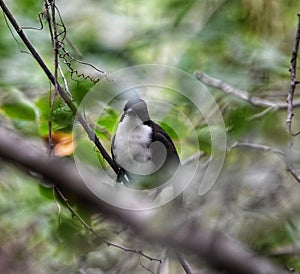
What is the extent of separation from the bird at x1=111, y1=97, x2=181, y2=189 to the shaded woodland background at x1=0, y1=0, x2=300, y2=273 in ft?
0.12

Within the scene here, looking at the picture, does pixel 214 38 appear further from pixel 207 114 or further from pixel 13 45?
pixel 13 45

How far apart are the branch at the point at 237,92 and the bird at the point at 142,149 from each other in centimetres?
17

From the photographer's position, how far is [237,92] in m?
1.39

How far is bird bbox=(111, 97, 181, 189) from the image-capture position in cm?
126

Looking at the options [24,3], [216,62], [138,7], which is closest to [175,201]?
[216,62]

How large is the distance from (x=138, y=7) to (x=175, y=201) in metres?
0.79

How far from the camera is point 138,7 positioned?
181cm

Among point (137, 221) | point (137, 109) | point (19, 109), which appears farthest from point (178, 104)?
point (137, 221)

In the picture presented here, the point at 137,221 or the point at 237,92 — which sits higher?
the point at 137,221

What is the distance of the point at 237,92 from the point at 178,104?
14 centimetres

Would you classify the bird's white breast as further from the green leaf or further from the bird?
the green leaf

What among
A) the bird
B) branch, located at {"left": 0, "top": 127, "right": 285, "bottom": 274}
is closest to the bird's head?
the bird

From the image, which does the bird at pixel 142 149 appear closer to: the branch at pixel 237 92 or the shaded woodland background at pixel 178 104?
the shaded woodland background at pixel 178 104

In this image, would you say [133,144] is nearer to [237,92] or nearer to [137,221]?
[237,92]
